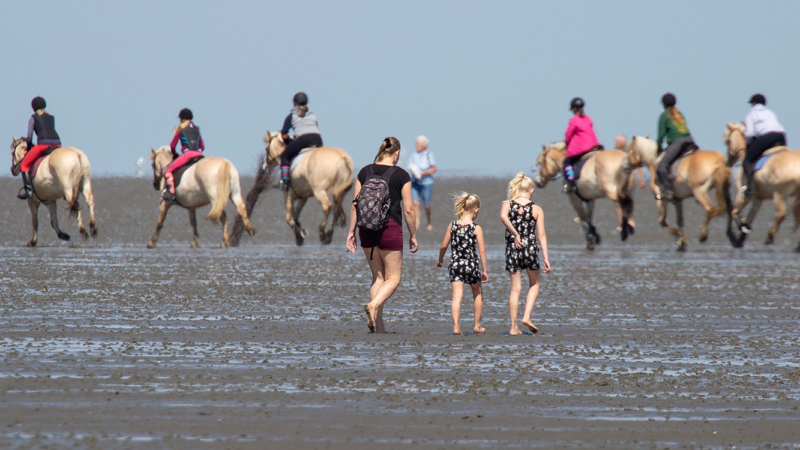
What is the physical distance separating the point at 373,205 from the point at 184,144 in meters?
13.3

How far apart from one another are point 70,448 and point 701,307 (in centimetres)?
768

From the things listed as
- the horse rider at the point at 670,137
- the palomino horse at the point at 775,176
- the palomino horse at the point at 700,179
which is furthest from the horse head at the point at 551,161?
the palomino horse at the point at 775,176

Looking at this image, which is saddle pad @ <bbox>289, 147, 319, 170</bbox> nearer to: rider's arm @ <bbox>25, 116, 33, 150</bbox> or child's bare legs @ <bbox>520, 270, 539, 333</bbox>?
rider's arm @ <bbox>25, 116, 33, 150</bbox>

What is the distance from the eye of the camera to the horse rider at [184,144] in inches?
829

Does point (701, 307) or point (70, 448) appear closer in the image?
point (70, 448)

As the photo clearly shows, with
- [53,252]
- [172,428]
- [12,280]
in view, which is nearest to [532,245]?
[172,428]

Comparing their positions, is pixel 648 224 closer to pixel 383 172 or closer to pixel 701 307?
pixel 701 307

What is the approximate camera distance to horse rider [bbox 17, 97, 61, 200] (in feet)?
68.9

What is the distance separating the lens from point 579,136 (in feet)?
72.2

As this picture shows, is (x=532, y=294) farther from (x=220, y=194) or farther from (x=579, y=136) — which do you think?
(x=579, y=136)

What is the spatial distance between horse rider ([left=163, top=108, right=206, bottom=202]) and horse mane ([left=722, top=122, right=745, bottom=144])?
33.6ft

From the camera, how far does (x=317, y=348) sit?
7621 millimetres

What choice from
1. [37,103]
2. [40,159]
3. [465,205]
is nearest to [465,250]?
[465,205]

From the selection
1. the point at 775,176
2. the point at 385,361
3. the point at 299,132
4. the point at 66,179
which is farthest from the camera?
the point at 299,132
